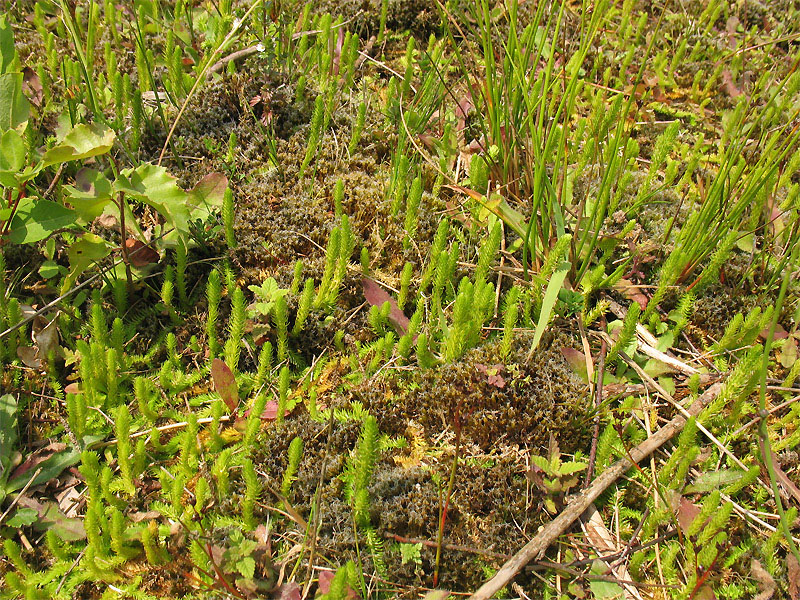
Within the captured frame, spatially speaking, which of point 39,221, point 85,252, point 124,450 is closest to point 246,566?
point 124,450

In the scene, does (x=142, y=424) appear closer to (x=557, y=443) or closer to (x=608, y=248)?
(x=557, y=443)

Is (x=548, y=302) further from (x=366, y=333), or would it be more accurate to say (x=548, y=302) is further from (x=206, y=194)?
(x=206, y=194)

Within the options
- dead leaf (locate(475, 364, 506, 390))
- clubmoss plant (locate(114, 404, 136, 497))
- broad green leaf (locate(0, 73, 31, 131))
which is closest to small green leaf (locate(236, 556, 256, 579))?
clubmoss plant (locate(114, 404, 136, 497))

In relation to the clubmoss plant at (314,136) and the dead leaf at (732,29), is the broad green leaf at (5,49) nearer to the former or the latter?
the clubmoss plant at (314,136)

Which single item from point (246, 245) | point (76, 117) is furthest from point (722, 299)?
point (76, 117)

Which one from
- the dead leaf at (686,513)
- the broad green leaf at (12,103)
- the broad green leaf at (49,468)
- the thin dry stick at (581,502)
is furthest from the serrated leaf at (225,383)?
the dead leaf at (686,513)
